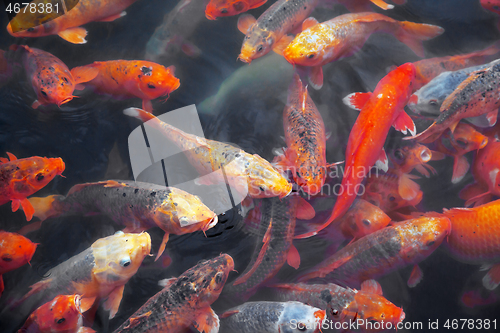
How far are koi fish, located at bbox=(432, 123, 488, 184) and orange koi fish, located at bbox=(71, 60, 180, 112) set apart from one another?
7.05 ft

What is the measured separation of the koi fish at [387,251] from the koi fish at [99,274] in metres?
1.16

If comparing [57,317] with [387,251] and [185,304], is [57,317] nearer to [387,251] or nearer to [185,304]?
[185,304]

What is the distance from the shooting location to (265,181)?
6.65ft

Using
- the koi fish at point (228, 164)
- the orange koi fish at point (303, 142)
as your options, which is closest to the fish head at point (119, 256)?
the koi fish at point (228, 164)

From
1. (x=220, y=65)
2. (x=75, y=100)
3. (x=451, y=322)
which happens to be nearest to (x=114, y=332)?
(x=75, y=100)

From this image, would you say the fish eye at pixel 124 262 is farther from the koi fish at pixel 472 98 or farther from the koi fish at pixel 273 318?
the koi fish at pixel 472 98

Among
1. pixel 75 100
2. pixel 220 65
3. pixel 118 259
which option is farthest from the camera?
pixel 220 65

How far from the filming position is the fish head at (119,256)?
1961mm

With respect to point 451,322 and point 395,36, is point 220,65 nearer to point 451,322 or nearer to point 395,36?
point 395,36

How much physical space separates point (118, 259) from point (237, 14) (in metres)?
2.20

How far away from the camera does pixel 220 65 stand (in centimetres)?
271

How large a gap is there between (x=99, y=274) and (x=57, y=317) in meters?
0.31

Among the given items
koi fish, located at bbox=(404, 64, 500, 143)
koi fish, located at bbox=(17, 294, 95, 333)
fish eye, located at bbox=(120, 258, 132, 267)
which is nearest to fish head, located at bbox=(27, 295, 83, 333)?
koi fish, located at bbox=(17, 294, 95, 333)

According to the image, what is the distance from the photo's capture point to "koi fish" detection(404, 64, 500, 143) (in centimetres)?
221
